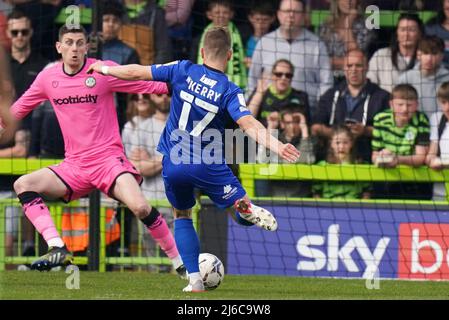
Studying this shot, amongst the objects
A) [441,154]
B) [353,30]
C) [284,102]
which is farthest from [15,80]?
[441,154]

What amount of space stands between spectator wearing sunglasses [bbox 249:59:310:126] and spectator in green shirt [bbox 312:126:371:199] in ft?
1.57

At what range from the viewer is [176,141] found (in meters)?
9.58

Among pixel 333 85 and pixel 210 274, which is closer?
pixel 210 274

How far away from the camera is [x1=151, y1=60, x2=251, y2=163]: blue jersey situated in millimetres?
9426

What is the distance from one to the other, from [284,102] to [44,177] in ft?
12.8

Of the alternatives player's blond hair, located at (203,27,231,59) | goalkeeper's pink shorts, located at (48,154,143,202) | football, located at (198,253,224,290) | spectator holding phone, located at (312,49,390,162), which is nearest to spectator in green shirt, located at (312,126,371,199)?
spectator holding phone, located at (312,49,390,162)

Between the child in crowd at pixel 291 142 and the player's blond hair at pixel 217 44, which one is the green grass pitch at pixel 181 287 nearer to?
the child in crowd at pixel 291 142

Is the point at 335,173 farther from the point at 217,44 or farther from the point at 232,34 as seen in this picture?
the point at 217,44

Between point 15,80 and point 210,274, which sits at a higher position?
point 15,80

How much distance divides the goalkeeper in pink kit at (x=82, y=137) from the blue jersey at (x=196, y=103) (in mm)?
929

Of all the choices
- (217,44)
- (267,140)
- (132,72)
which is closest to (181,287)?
(132,72)

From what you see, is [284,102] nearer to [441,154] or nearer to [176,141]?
[441,154]

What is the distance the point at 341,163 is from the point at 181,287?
3.33m

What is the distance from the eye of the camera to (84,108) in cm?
1084
